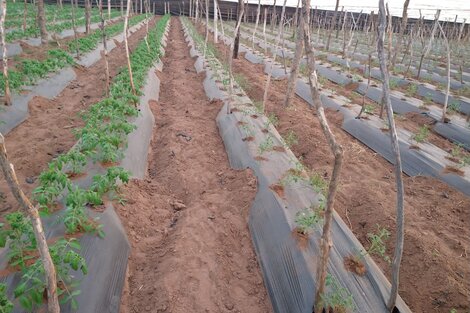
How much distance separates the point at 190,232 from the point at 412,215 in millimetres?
3029

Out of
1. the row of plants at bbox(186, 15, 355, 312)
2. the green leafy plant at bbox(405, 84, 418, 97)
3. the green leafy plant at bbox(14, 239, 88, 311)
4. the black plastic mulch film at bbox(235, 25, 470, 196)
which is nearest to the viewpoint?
the green leafy plant at bbox(14, 239, 88, 311)

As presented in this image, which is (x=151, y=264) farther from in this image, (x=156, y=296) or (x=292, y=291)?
(x=292, y=291)

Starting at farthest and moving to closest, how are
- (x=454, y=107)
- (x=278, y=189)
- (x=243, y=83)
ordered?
(x=243, y=83) < (x=454, y=107) < (x=278, y=189)

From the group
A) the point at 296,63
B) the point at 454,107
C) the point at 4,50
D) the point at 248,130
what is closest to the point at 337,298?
the point at 248,130

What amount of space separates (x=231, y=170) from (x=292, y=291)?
2625 millimetres

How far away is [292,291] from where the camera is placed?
311 cm

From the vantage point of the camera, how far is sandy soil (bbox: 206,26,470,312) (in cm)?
344

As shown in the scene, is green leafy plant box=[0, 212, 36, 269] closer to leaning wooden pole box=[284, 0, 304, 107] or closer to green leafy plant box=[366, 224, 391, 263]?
green leafy plant box=[366, 224, 391, 263]

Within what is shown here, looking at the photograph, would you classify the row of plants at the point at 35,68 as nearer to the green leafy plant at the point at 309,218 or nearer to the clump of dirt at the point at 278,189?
the clump of dirt at the point at 278,189

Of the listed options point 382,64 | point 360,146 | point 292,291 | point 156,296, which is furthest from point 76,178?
point 360,146

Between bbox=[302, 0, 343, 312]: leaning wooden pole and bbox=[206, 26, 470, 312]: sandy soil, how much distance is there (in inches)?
54.7

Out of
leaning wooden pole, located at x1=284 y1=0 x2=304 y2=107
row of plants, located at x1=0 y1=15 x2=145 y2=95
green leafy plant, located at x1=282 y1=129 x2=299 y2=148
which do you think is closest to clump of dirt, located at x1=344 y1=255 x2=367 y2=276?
green leafy plant, located at x1=282 y1=129 x2=299 y2=148

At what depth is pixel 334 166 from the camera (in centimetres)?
243

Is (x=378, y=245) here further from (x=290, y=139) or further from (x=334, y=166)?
(x=290, y=139)
